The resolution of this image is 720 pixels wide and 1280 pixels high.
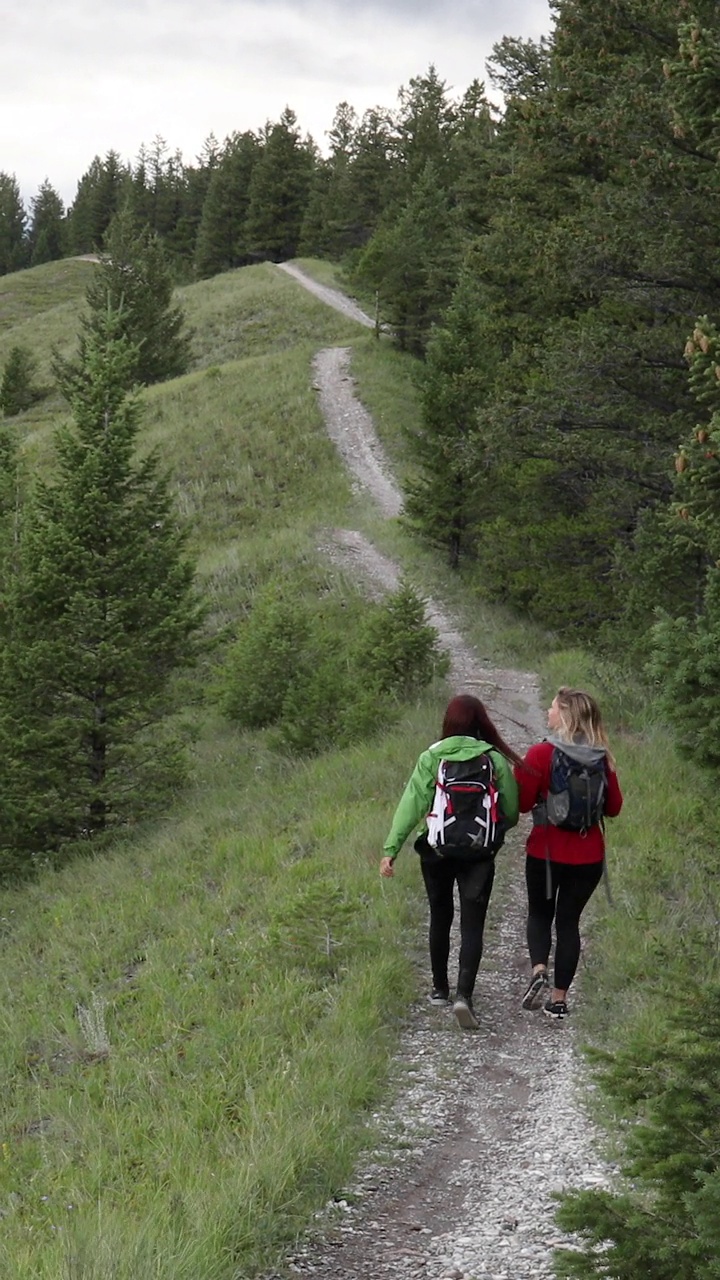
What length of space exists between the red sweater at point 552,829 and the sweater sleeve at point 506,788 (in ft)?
0.12

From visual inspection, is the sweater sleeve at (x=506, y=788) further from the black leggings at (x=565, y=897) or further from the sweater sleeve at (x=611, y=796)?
the sweater sleeve at (x=611, y=796)

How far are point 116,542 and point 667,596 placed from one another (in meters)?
7.03

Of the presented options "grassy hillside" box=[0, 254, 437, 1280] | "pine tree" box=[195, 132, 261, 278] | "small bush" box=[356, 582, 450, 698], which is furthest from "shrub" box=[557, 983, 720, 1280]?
"pine tree" box=[195, 132, 261, 278]

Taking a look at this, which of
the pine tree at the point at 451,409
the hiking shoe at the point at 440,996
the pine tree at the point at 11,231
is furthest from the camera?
the pine tree at the point at 11,231

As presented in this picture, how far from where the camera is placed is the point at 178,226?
91.4 metres

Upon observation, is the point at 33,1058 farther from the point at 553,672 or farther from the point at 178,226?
the point at 178,226

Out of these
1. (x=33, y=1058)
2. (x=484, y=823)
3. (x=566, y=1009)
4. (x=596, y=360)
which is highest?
(x=596, y=360)

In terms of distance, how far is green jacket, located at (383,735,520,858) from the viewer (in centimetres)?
622

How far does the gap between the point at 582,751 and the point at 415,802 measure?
3.39ft

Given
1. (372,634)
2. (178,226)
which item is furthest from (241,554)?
(178,226)

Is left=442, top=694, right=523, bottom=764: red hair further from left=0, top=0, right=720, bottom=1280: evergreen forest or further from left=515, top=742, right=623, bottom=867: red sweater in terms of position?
left=0, top=0, right=720, bottom=1280: evergreen forest

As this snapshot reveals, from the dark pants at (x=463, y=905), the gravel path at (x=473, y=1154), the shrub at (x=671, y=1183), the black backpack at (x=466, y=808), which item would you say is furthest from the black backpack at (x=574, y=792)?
the shrub at (x=671, y=1183)

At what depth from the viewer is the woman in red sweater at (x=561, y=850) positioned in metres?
6.24

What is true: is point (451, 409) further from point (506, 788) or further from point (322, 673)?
point (506, 788)
